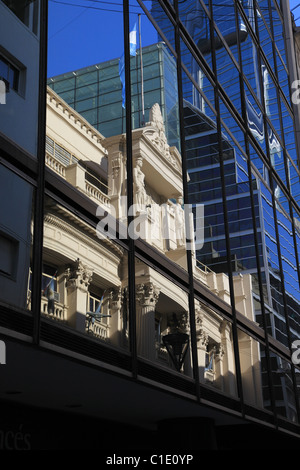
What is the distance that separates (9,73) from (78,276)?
2.81 meters

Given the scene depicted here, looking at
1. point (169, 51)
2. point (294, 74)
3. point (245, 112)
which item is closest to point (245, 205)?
point (245, 112)

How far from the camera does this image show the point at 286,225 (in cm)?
2117

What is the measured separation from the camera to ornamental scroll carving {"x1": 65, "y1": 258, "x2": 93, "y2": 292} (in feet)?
30.0

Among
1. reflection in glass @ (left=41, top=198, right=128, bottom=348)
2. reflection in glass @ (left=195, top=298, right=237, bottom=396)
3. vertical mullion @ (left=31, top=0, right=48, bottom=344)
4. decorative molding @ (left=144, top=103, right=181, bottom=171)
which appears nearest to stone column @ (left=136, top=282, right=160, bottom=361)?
reflection in glass @ (left=41, top=198, right=128, bottom=348)

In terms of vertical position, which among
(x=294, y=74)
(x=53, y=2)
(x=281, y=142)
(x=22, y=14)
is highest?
(x=294, y=74)

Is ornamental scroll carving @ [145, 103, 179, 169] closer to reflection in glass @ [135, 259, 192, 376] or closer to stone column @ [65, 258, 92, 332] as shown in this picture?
reflection in glass @ [135, 259, 192, 376]

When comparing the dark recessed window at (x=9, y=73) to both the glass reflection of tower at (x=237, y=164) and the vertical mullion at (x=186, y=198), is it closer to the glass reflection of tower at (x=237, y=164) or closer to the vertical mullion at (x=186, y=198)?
the vertical mullion at (x=186, y=198)

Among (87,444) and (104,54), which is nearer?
(104,54)

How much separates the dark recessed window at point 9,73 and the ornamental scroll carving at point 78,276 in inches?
96.1

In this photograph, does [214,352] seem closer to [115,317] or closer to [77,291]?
[115,317]

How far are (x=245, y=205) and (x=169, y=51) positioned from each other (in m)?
4.88

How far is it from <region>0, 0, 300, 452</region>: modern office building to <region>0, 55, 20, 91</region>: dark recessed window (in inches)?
6.1

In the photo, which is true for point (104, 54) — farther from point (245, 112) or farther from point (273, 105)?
point (273, 105)

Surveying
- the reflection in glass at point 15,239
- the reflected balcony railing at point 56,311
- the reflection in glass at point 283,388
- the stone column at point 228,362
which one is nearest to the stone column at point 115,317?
the reflected balcony railing at point 56,311
